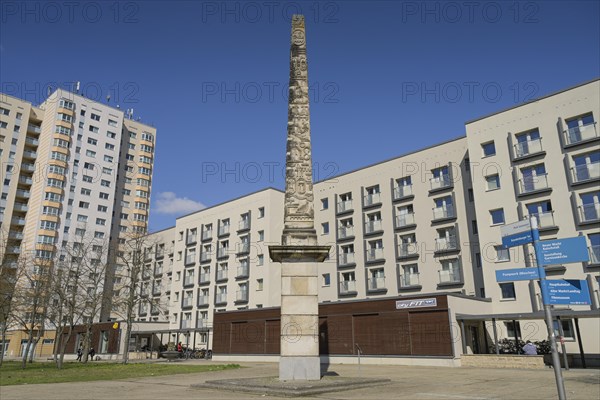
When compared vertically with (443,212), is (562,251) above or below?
below

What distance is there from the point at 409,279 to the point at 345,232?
924 cm

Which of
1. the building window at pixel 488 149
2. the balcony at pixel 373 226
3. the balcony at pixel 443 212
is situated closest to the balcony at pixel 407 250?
the balcony at pixel 373 226

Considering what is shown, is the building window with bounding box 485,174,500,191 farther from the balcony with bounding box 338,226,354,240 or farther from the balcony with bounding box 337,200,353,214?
the balcony with bounding box 338,226,354,240

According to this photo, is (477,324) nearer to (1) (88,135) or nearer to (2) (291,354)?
(2) (291,354)

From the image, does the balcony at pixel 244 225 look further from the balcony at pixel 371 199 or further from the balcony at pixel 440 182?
the balcony at pixel 440 182

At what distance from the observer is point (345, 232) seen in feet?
158

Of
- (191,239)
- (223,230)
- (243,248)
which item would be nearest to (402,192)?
(243,248)

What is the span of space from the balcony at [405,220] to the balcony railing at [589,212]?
14.3 m

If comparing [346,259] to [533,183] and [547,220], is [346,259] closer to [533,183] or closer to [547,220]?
[533,183]

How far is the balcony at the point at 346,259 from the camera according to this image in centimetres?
4659

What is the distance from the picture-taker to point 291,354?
15328 millimetres

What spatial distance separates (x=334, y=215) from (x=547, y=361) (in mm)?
26477

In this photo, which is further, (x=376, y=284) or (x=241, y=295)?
(x=241, y=295)

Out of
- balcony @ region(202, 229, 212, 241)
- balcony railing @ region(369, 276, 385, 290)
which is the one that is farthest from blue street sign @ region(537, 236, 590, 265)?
balcony @ region(202, 229, 212, 241)
